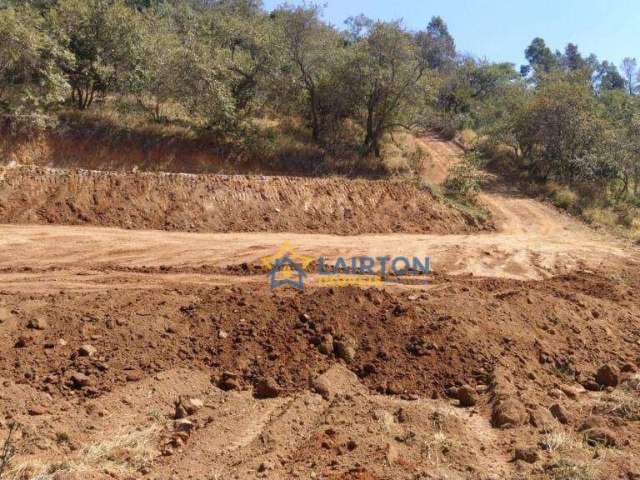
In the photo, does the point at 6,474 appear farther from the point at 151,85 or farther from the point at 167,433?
the point at 151,85

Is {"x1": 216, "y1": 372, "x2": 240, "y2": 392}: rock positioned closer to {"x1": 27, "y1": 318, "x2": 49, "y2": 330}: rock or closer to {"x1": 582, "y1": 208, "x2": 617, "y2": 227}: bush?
{"x1": 27, "y1": 318, "x2": 49, "y2": 330}: rock

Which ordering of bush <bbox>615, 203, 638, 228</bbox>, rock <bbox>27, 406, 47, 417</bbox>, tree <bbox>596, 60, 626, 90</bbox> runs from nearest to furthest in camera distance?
rock <bbox>27, 406, 47, 417</bbox>, bush <bbox>615, 203, 638, 228</bbox>, tree <bbox>596, 60, 626, 90</bbox>

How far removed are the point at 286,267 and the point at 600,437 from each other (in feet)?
22.4

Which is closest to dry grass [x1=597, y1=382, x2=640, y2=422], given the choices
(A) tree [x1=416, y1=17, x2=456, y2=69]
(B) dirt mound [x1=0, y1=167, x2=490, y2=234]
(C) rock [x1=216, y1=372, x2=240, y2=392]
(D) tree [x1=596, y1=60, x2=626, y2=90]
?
(C) rock [x1=216, y1=372, x2=240, y2=392]

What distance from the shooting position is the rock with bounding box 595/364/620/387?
7379mm

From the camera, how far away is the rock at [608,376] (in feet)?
24.2

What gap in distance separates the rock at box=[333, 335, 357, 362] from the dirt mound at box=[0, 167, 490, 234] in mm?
7028

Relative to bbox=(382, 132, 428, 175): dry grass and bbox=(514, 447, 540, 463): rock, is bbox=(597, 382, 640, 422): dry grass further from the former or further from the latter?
bbox=(382, 132, 428, 175): dry grass

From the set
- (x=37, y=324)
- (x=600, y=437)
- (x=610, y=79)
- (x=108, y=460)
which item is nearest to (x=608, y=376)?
(x=600, y=437)

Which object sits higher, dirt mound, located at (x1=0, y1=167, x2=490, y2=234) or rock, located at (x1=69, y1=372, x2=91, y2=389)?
dirt mound, located at (x1=0, y1=167, x2=490, y2=234)

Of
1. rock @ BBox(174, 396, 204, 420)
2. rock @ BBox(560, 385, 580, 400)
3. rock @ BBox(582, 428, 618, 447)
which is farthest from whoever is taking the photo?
rock @ BBox(560, 385, 580, 400)

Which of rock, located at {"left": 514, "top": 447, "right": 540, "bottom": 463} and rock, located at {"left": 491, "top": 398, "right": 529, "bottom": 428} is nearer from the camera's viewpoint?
rock, located at {"left": 514, "top": 447, "right": 540, "bottom": 463}

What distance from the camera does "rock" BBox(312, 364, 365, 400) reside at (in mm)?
6578

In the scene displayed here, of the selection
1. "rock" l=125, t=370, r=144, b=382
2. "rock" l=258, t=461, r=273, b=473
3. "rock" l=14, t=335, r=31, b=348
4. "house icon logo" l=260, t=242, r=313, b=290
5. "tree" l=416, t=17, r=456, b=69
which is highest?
"tree" l=416, t=17, r=456, b=69
